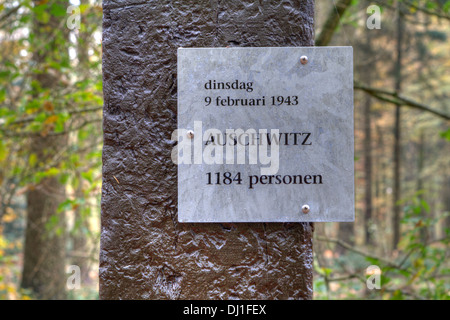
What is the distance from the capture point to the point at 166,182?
1.50 metres

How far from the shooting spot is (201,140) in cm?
148

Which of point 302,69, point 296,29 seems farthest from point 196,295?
point 296,29

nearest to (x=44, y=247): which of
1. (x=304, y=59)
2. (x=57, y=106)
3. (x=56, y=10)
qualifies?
(x=57, y=106)

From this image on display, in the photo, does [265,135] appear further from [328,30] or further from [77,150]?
[77,150]

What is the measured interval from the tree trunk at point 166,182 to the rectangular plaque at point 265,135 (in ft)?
0.20

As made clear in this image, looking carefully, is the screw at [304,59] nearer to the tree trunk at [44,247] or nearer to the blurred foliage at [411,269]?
the blurred foliage at [411,269]

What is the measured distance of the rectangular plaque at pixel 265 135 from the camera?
4.82 ft

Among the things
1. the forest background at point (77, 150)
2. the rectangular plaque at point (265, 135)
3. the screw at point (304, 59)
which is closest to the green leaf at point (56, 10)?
the forest background at point (77, 150)

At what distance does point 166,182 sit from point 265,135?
453 mm

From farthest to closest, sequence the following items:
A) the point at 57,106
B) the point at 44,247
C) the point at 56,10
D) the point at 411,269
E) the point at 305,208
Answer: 1. the point at 44,247
2. the point at 57,106
3. the point at 411,269
4. the point at 56,10
5. the point at 305,208

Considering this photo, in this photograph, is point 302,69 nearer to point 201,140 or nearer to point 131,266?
point 201,140

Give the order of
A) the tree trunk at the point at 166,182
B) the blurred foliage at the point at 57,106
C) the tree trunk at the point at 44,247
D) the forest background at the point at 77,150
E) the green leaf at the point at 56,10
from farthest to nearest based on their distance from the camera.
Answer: the tree trunk at the point at 44,247 → the blurred foliage at the point at 57,106 → the forest background at the point at 77,150 → the green leaf at the point at 56,10 → the tree trunk at the point at 166,182

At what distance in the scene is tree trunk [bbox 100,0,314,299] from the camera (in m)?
1.46

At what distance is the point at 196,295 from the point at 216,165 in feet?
1.74
